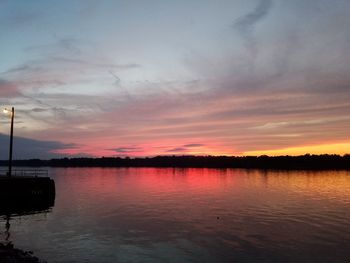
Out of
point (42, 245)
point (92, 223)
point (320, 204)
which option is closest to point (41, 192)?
point (92, 223)

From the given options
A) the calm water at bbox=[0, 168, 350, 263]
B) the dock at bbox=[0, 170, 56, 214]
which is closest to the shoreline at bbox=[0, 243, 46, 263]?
the calm water at bbox=[0, 168, 350, 263]

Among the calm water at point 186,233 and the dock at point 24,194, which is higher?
the dock at point 24,194

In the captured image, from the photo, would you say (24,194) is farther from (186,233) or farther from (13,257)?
(13,257)

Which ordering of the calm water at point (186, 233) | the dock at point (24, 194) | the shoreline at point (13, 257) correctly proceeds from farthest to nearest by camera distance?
the dock at point (24, 194)
the calm water at point (186, 233)
the shoreline at point (13, 257)

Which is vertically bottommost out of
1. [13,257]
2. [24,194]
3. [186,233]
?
[186,233]

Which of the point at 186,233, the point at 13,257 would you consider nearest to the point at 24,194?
the point at 186,233

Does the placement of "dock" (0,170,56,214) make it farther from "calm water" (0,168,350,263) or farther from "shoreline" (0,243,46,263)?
"shoreline" (0,243,46,263)

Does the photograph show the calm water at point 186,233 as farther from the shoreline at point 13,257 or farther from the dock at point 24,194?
the dock at point 24,194

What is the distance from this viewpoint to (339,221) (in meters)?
49.7

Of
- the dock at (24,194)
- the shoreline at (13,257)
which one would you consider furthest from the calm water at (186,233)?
the dock at (24,194)

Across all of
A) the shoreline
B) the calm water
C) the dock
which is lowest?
the calm water

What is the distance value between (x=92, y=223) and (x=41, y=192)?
863 inches

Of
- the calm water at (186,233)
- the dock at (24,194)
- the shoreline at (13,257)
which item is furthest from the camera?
the dock at (24,194)

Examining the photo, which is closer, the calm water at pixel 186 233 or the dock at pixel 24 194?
the calm water at pixel 186 233
